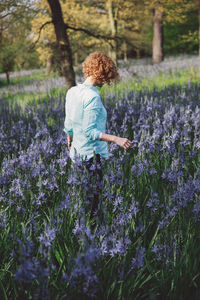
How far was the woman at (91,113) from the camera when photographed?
2.33 metres

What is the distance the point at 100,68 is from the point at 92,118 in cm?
49

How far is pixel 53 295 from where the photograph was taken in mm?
1658

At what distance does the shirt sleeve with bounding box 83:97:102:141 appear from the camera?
232 centimetres

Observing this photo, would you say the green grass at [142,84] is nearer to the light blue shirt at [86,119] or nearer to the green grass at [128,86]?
the green grass at [128,86]

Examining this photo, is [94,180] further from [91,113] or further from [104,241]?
[104,241]

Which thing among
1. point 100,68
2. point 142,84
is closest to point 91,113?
point 100,68

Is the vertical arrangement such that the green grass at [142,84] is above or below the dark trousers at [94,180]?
above

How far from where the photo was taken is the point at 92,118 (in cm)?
233

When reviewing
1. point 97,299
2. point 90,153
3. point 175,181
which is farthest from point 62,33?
point 97,299

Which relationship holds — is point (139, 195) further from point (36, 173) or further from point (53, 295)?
point (53, 295)

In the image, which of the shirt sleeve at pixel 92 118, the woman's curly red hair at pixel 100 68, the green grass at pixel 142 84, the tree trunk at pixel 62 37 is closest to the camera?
the shirt sleeve at pixel 92 118

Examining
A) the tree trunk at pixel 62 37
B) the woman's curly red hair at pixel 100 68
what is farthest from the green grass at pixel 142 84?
the woman's curly red hair at pixel 100 68

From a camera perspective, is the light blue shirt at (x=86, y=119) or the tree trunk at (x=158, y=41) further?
the tree trunk at (x=158, y=41)

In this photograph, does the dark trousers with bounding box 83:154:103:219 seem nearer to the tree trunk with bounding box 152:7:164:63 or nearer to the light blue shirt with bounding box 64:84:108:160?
the light blue shirt with bounding box 64:84:108:160
